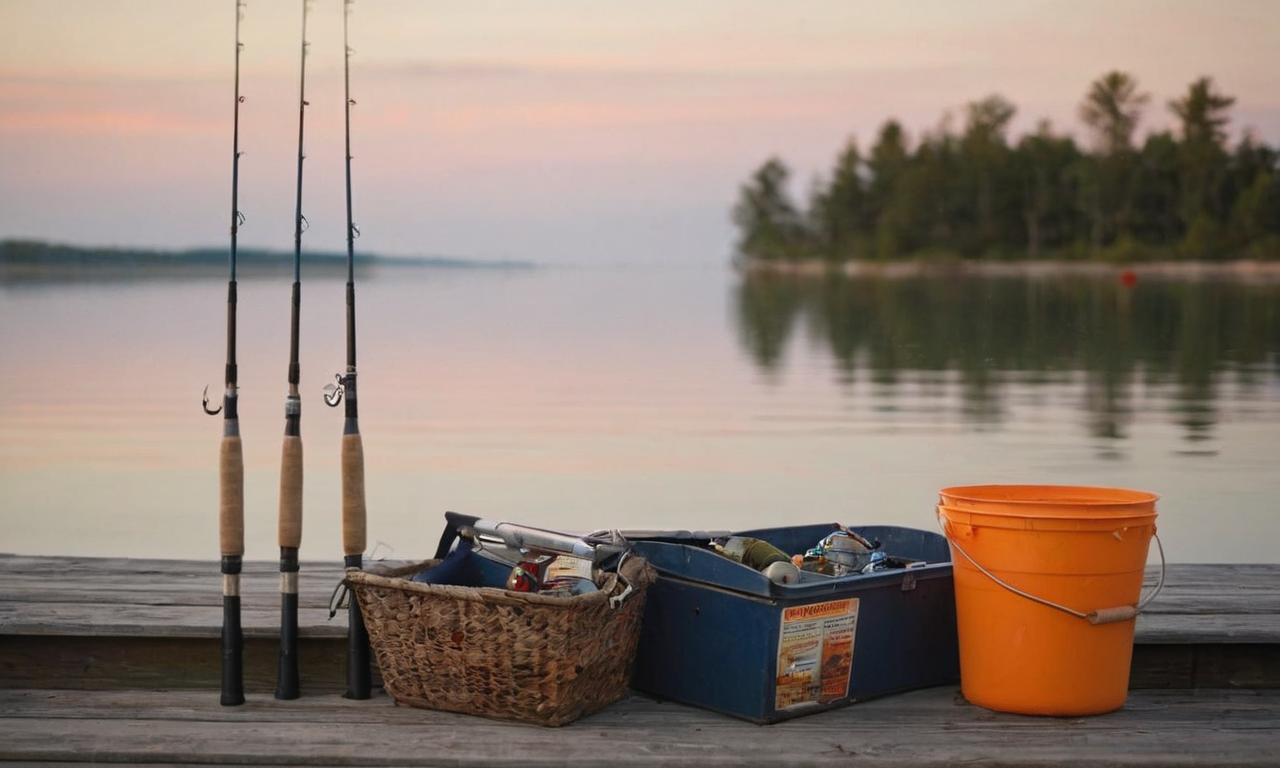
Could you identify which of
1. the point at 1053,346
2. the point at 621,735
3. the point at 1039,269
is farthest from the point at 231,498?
the point at 1039,269

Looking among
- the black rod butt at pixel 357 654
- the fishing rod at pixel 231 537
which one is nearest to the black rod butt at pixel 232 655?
the fishing rod at pixel 231 537

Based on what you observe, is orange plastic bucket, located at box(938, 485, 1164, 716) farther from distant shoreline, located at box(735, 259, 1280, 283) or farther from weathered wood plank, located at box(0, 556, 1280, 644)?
distant shoreline, located at box(735, 259, 1280, 283)

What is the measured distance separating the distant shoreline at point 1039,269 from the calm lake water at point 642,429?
49094 mm

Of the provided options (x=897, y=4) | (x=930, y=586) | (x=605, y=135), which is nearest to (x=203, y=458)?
(x=930, y=586)

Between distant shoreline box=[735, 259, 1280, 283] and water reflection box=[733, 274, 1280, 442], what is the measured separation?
29.7m

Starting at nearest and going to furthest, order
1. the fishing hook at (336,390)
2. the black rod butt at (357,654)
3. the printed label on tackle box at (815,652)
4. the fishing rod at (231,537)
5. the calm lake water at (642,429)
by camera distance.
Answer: the printed label on tackle box at (815,652) < the fishing rod at (231,537) < the black rod butt at (357,654) < the fishing hook at (336,390) < the calm lake water at (642,429)

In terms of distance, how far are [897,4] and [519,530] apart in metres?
58.7

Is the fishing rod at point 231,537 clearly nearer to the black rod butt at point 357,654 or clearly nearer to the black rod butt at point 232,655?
the black rod butt at point 232,655

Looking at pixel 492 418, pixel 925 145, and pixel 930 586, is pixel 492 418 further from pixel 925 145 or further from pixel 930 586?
pixel 925 145

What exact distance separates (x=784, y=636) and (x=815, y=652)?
13 centimetres

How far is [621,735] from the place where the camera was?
3775 mm

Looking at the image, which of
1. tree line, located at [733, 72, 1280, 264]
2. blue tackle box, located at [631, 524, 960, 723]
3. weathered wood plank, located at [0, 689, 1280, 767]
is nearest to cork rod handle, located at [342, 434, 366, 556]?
weathered wood plank, located at [0, 689, 1280, 767]

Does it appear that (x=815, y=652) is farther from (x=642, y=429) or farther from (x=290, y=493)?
(x=642, y=429)

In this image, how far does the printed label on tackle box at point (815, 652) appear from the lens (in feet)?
12.5
